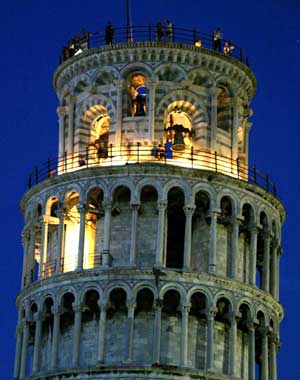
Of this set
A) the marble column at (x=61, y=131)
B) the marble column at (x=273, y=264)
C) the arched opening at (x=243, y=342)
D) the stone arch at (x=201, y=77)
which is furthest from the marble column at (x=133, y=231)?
the stone arch at (x=201, y=77)

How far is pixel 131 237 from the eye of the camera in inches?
2808

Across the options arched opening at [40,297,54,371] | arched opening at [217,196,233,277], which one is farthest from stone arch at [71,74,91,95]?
arched opening at [40,297,54,371]

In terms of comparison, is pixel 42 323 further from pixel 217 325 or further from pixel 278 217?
pixel 278 217

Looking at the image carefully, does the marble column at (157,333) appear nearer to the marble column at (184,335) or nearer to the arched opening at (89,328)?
the marble column at (184,335)

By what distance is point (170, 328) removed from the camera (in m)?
70.9

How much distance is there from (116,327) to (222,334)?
206 inches

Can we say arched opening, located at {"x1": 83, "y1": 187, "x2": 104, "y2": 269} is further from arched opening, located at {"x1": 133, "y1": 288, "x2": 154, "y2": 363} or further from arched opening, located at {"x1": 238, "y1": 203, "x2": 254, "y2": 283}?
arched opening, located at {"x1": 238, "y1": 203, "x2": 254, "y2": 283}

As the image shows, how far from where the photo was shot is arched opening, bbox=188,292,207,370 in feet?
233

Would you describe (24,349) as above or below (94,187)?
below

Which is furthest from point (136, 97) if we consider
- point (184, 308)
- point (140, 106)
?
point (184, 308)

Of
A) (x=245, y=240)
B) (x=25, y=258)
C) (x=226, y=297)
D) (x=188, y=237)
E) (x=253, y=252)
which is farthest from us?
(x=25, y=258)

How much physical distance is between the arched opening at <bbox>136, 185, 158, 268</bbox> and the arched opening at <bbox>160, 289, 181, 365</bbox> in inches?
76.9

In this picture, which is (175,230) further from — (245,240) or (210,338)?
(210,338)

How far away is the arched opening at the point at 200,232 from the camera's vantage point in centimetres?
7262
